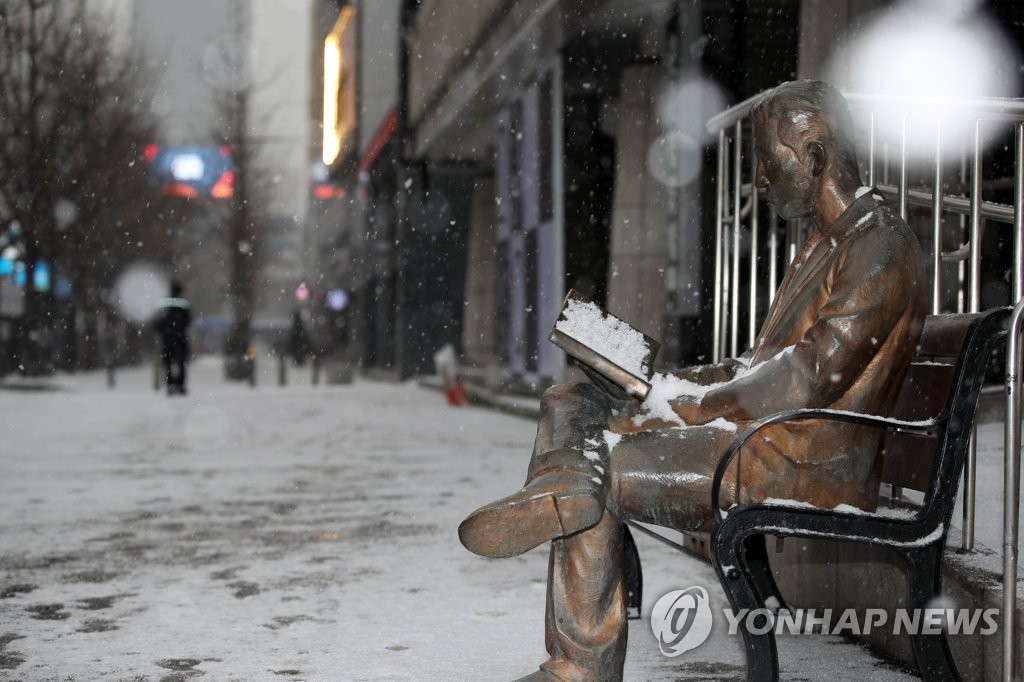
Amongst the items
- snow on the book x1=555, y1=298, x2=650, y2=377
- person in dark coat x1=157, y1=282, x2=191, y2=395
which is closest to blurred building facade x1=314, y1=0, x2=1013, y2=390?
person in dark coat x1=157, y1=282, x2=191, y2=395

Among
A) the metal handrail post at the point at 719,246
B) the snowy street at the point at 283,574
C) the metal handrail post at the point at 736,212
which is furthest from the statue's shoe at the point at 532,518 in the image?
the metal handrail post at the point at 719,246

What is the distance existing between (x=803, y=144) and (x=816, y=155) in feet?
0.16

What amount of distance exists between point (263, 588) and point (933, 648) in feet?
10.3

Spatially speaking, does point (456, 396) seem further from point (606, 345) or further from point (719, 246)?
point (606, 345)

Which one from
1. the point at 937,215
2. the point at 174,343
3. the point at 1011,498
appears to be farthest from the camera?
the point at 174,343

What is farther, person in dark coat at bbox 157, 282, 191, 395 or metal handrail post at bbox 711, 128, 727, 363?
person in dark coat at bbox 157, 282, 191, 395

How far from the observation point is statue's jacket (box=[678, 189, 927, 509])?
3.00 metres

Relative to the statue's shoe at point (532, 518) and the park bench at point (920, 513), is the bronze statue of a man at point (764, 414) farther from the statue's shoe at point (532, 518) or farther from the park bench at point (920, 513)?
the park bench at point (920, 513)

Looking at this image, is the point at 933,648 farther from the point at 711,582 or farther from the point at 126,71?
the point at 126,71

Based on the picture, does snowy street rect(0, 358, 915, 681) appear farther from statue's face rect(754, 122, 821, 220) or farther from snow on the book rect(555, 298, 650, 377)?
statue's face rect(754, 122, 821, 220)

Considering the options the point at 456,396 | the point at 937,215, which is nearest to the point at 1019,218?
the point at 937,215

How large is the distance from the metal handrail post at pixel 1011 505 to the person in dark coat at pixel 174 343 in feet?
66.7

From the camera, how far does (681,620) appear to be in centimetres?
468

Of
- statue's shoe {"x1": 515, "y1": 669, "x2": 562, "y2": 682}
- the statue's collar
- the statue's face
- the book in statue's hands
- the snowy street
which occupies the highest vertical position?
the statue's face
